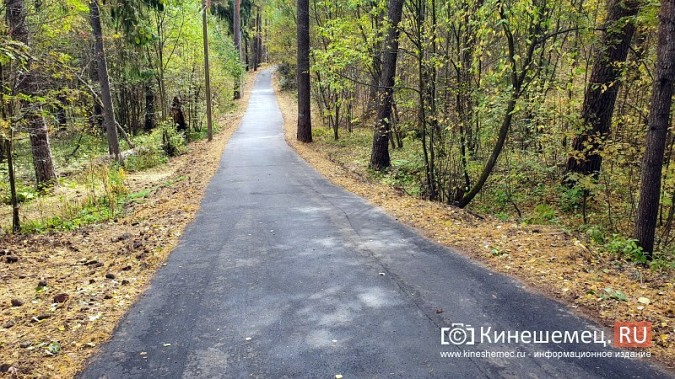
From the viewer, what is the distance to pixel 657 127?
17.1 ft

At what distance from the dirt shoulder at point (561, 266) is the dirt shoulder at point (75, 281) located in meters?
A: 4.08

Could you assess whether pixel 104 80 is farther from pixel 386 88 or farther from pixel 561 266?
pixel 561 266

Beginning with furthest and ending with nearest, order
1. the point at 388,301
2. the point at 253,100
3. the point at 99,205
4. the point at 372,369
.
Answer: the point at 253,100 → the point at 99,205 → the point at 388,301 → the point at 372,369

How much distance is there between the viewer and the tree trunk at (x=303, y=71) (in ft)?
59.9

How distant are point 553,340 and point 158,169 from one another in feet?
44.3

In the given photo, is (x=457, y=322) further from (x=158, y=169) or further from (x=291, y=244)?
(x=158, y=169)

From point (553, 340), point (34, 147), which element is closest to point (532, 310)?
point (553, 340)

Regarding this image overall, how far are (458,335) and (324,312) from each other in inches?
49.3

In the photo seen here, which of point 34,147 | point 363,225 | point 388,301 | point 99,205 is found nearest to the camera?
point 388,301

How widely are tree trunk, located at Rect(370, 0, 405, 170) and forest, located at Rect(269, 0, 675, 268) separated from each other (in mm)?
42

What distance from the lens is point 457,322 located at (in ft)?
12.9

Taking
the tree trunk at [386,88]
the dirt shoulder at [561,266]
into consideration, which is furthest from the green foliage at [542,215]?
the tree trunk at [386,88]

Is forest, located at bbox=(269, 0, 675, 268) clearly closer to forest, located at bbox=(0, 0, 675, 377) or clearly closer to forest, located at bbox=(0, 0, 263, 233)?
forest, located at bbox=(0, 0, 675, 377)

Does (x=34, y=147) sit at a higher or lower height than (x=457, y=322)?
higher
